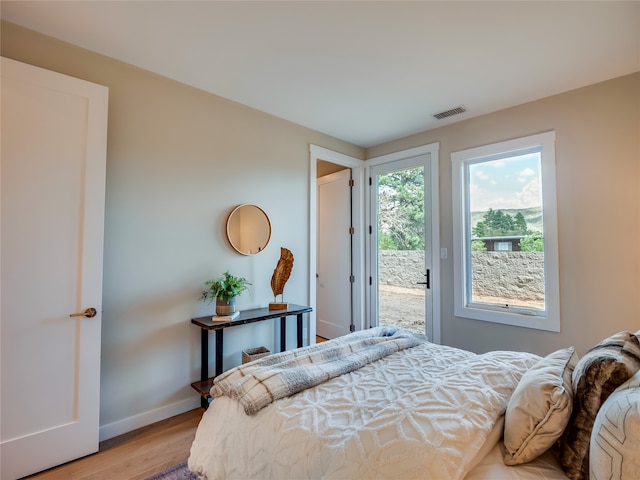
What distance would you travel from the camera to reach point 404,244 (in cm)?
362

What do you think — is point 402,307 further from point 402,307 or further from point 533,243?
point 533,243

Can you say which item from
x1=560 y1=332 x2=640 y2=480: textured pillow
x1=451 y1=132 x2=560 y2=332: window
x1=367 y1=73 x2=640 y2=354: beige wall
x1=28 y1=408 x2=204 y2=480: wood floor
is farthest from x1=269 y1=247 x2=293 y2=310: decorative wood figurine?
x1=560 y1=332 x2=640 y2=480: textured pillow

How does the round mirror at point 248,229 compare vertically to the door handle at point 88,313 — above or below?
above

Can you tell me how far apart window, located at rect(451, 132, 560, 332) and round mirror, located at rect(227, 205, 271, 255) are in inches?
76.8

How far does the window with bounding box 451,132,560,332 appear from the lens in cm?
262

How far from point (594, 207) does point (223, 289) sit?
299 centimetres

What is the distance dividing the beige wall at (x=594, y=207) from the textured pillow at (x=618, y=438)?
199 cm

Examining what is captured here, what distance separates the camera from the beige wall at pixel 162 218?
213cm

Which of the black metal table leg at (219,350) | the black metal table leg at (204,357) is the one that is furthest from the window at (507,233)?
the black metal table leg at (204,357)

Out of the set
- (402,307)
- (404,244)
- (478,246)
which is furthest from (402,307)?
(478,246)

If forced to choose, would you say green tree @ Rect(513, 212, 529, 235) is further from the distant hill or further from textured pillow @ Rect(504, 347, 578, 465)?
textured pillow @ Rect(504, 347, 578, 465)

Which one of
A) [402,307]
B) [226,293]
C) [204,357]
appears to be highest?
[226,293]

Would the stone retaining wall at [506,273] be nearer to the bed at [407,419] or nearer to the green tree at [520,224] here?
the green tree at [520,224]

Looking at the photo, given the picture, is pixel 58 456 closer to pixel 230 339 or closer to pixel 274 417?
pixel 230 339
